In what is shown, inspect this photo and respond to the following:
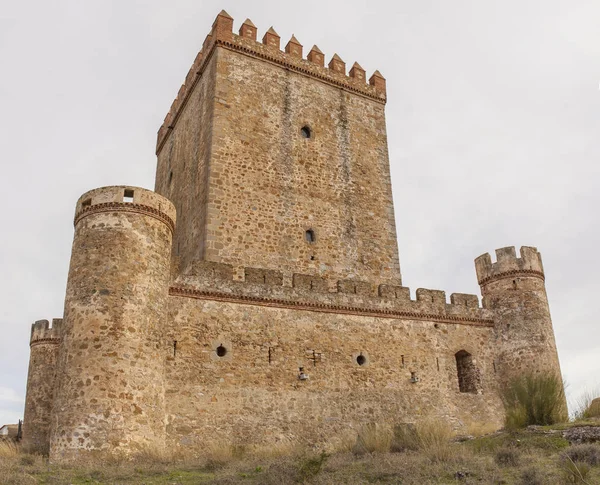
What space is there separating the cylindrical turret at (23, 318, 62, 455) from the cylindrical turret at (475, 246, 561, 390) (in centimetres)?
1309

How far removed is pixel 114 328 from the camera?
12.2 m

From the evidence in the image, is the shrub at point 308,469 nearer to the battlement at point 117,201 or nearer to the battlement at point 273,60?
the battlement at point 117,201

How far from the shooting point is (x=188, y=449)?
1262 cm

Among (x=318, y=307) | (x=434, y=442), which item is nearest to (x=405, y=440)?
(x=434, y=442)

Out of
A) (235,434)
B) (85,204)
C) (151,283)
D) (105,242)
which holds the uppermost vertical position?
(85,204)

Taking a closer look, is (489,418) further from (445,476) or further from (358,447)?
(445,476)

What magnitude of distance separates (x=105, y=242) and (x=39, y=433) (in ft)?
24.9

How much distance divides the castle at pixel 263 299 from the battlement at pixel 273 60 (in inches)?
3.1

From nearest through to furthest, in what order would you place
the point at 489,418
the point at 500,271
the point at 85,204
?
the point at 85,204 → the point at 489,418 → the point at 500,271

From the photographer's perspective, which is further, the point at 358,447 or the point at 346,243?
the point at 346,243

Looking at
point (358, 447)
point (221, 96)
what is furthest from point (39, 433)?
point (221, 96)

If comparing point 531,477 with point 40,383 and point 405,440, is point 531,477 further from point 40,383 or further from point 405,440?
point 40,383

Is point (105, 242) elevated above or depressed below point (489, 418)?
above

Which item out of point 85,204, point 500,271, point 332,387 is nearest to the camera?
point 85,204
